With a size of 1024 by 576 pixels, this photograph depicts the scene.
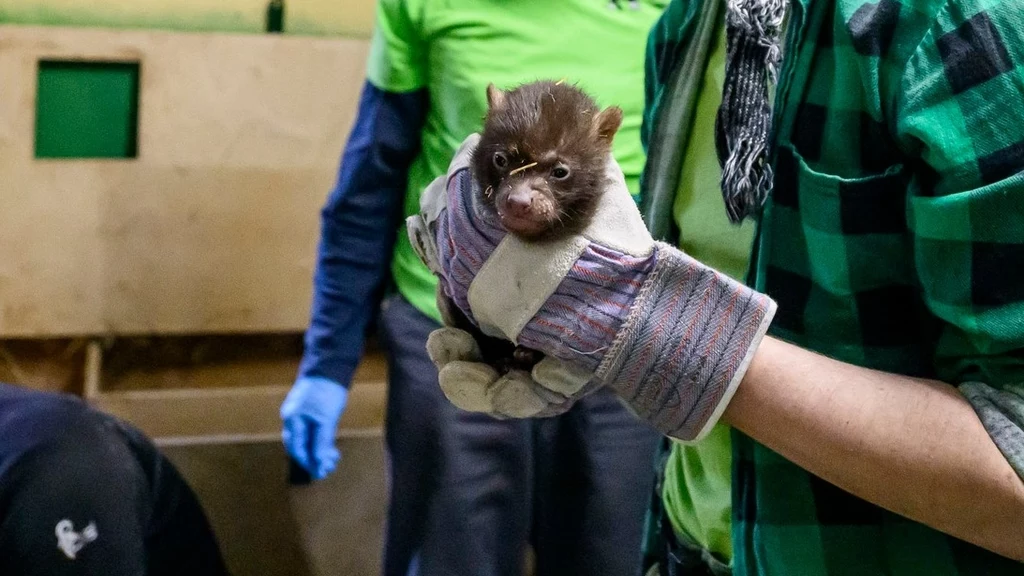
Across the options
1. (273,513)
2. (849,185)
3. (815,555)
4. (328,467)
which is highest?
(849,185)

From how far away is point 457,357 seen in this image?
0.85 m

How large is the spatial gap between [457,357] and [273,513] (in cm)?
162

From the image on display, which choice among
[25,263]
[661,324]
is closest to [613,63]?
[661,324]

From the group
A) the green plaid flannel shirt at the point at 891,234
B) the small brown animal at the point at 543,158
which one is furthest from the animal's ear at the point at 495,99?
the green plaid flannel shirt at the point at 891,234

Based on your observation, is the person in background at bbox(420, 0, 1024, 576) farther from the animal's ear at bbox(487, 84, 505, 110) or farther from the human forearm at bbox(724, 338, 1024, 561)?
the animal's ear at bbox(487, 84, 505, 110)

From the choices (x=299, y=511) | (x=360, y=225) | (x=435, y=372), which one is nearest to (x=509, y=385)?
(x=435, y=372)

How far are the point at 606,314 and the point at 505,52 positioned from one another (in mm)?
840

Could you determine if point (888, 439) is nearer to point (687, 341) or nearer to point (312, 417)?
point (687, 341)

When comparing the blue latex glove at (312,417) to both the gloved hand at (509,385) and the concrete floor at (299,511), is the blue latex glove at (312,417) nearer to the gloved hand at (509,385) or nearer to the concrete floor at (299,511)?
the concrete floor at (299,511)

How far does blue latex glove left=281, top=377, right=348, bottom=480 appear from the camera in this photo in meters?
1.72

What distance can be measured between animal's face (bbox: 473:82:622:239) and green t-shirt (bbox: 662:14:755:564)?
91 mm

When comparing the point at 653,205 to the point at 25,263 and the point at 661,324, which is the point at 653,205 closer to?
the point at 661,324

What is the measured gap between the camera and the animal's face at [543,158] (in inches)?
28.6

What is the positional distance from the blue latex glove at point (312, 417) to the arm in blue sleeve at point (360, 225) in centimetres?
2
